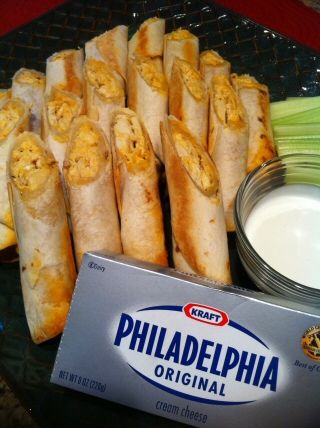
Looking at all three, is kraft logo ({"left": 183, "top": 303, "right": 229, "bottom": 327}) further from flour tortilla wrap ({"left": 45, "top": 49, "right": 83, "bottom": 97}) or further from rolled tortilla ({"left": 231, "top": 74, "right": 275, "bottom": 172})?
flour tortilla wrap ({"left": 45, "top": 49, "right": 83, "bottom": 97})

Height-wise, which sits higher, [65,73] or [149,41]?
[149,41]

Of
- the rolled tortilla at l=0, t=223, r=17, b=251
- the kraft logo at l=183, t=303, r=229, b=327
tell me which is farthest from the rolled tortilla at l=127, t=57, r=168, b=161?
the kraft logo at l=183, t=303, r=229, b=327

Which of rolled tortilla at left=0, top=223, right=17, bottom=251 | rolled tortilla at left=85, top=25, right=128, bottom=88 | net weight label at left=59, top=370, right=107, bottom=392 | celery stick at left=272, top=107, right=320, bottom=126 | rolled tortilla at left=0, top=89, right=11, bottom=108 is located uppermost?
rolled tortilla at left=85, top=25, right=128, bottom=88

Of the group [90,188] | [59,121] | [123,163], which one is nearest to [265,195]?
[123,163]

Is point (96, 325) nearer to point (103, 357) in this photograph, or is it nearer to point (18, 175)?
point (103, 357)

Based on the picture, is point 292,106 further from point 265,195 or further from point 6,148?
point 6,148

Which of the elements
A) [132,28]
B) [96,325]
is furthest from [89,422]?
[132,28]
